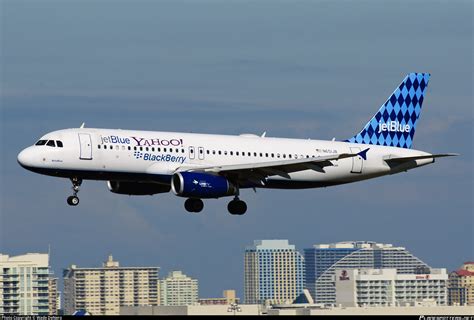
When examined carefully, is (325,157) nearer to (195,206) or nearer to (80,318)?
(195,206)

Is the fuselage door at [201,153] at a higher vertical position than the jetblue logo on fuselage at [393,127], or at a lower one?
lower

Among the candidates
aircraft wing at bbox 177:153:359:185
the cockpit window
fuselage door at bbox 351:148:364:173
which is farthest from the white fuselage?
aircraft wing at bbox 177:153:359:185

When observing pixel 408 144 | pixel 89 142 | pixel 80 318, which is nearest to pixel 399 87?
pixel 408 144

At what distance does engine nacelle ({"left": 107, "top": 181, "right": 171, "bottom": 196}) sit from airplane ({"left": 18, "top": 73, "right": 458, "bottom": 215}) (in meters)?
0.06

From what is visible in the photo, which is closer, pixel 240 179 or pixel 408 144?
pixel 240 179

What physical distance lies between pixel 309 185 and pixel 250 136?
217 inches

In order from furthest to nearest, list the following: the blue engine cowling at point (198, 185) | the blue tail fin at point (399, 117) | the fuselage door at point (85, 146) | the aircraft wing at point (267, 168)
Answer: the blue tail fin at point (399, 117) → the aircraft wing at point (267, 168) → the blue engine cowling at point (198, 185) → the fuselage door at point (85, 146)

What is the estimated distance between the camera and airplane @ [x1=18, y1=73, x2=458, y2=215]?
8400 centimetres

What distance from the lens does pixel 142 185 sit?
9012 cm

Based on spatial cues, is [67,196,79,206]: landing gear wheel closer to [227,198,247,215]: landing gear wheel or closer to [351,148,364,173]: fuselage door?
[227,198,247,215]: landing gear wheel

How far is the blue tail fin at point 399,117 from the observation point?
97.4 m

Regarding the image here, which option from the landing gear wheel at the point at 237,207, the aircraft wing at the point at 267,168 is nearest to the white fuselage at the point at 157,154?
the aircraft wing at the point at 267,168

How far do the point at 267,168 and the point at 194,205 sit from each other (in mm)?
6842

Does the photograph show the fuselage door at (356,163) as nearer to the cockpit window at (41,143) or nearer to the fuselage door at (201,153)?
the fuselage door at (201,153)
